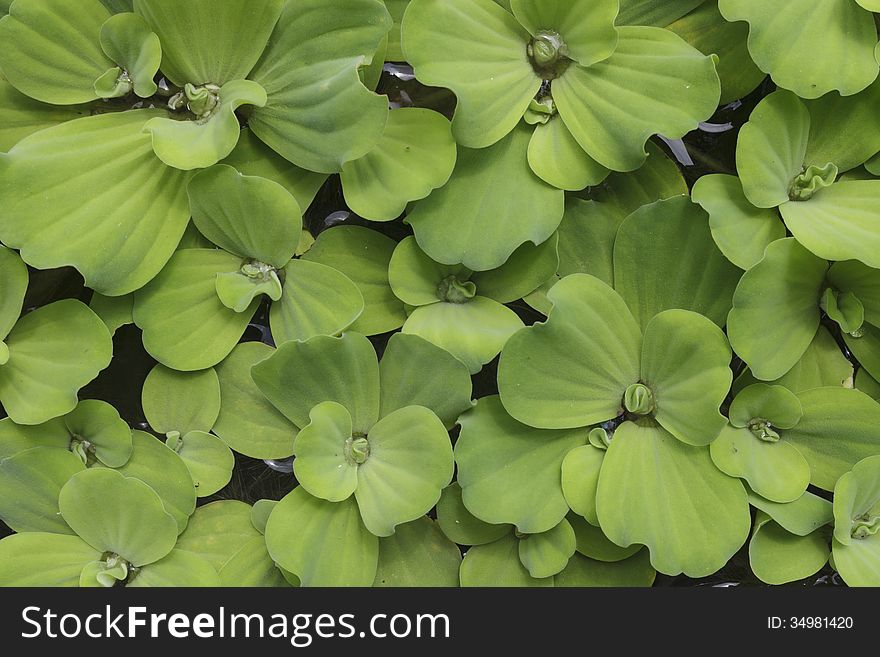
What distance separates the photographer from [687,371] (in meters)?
0.95

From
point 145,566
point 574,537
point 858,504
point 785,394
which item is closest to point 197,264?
point 145,566

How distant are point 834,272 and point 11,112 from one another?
1063 millimetres

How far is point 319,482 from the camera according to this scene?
3.13ft

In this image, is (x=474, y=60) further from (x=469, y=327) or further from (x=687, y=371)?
(x=687, y=371)

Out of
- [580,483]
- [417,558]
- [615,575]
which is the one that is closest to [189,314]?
[417,558]

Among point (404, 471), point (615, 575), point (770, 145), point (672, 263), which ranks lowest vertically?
point (615, 575)

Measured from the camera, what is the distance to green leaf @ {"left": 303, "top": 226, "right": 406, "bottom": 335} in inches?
39.7

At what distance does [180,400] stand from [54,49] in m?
0.46

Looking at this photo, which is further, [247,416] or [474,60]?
[247,416]

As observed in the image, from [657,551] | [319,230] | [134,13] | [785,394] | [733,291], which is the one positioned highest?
[134,13]

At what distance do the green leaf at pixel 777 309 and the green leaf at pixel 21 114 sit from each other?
0.88m

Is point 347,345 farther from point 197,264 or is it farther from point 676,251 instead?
point 676,251

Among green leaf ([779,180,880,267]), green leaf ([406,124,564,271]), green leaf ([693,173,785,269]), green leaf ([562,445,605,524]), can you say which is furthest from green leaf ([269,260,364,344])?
green leaf ([779,180,880,267])

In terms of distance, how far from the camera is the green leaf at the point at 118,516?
0.97m
